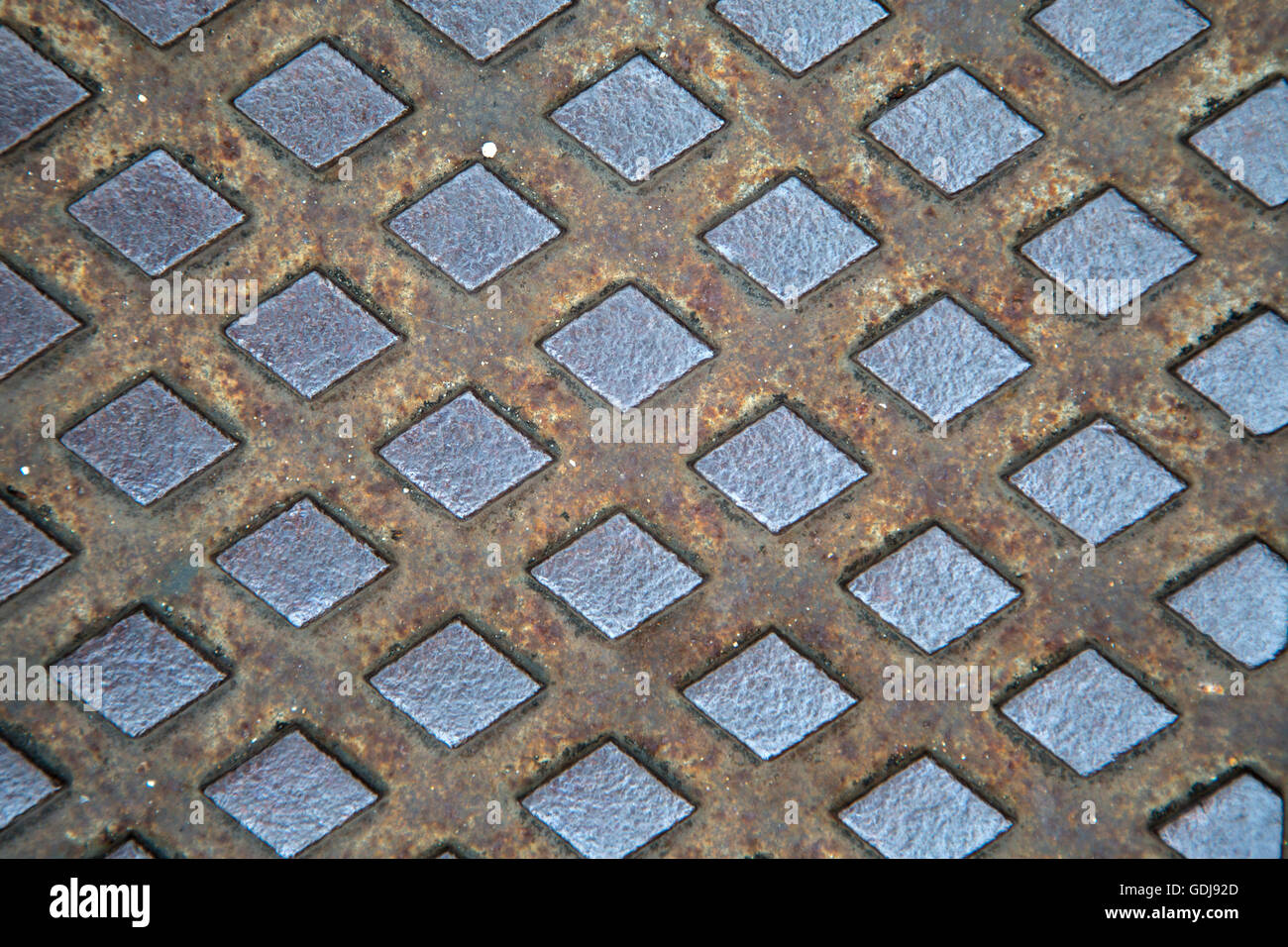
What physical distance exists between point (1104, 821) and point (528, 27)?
110 inches

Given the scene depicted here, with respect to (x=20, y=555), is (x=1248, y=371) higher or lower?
higher

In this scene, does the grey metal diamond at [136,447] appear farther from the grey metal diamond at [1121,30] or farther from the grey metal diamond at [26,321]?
the grey metal diamond at [1121,30]

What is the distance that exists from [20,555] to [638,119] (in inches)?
84.5

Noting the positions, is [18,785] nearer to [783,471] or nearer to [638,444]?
[638,444]

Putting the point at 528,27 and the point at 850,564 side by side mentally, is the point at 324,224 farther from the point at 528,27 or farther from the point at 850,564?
the point at 850,564

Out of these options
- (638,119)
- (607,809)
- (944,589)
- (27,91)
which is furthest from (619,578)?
(27,91)

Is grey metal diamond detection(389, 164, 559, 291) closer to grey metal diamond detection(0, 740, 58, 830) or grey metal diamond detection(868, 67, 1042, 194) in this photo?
grey metal diamond detection(868, 67, 1042, 194)

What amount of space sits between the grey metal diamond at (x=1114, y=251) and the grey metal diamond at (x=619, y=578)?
4.60 ft

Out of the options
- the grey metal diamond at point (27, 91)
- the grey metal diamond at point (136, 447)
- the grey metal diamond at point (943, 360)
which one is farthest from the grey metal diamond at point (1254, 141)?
the grey metal diamond at point (27, 91)

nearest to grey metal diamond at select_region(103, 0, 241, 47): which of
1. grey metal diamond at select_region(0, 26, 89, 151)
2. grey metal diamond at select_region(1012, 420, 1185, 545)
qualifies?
grey metal diamond at select_region(0, 26, 89, 151)

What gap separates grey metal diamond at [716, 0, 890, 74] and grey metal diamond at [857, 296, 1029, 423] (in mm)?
803

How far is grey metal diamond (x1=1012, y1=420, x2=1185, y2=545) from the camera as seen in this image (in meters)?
3.41

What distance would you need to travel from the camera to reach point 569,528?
11.3 feet

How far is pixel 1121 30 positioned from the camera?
3.42m
